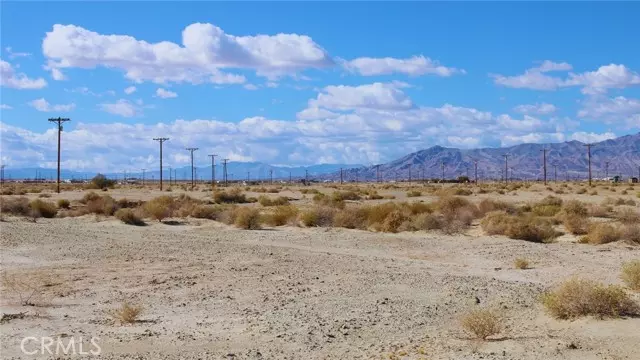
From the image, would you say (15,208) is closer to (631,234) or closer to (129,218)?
(129,218)

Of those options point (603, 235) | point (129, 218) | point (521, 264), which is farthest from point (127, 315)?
point (129, 218)

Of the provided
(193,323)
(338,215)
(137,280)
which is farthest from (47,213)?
(193,323)

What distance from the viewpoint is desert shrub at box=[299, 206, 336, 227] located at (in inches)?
1411

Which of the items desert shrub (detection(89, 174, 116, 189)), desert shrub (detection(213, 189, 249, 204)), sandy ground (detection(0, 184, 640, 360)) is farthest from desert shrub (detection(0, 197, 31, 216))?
desert shrub (detection(89, 174, 116, 189))

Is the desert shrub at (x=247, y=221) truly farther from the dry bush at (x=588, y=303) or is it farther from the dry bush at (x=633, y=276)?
the dry bush at (x=588, y=303)

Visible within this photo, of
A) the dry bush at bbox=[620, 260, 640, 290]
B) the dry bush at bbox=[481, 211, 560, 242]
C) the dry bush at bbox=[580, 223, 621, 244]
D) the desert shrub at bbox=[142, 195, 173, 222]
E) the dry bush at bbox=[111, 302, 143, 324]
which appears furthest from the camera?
the desert shrub at bbox=[142, 195, 173, 222]

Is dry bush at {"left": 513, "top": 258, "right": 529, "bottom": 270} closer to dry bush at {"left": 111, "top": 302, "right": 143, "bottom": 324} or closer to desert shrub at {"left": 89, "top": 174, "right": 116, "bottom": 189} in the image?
dry bush at {"left": 111, "top": 302, "right": 143, "bottom": 324}

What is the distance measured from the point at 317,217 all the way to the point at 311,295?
65.0 feet

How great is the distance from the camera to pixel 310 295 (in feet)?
54.0

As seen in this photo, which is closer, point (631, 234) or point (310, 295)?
point (310, 295)

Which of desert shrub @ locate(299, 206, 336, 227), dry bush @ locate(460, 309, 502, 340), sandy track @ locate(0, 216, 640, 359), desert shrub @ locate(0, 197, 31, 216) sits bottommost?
sandy track @ locate(0, 216, 640, 359)

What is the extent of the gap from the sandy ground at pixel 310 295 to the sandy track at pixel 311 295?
0.14 ft
